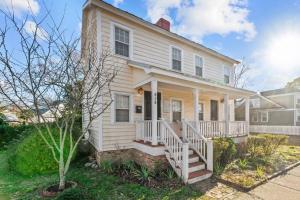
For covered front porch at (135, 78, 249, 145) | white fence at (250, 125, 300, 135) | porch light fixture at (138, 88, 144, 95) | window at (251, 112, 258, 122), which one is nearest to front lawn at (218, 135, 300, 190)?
covered front porch at (135, 78, 249, 145)

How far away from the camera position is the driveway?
5.23m

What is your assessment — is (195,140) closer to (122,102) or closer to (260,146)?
(122,102)

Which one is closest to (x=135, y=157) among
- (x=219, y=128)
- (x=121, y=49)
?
(x=219, y=128)

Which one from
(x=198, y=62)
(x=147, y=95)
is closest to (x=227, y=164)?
(x=147, y=95)

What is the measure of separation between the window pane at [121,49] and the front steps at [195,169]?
4.80 metres

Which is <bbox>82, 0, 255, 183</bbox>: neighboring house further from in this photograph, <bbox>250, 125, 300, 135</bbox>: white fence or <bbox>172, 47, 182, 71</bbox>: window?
<bbox>250, 125, 300, 135</bbox>: white fence

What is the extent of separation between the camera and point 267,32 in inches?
415

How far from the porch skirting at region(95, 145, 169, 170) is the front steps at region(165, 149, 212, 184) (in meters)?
0.36

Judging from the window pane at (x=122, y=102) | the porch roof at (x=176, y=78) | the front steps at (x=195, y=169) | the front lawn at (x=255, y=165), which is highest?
the porch roof at (x=176, y=78)

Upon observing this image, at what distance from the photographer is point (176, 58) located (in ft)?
35.3

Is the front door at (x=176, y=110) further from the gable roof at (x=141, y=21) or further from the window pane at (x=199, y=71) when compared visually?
the gable roof at (x=141, y=21)

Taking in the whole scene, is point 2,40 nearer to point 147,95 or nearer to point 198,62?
point 147,95

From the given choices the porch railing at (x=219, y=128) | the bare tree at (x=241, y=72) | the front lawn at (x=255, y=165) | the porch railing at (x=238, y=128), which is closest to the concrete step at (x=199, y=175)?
the front lawn at (x=255, y=165)

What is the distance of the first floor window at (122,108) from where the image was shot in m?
8.24
